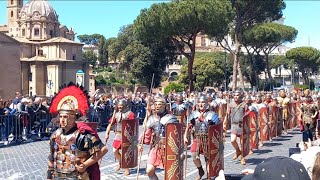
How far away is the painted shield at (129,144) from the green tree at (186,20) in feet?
99.6

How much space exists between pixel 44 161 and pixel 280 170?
10.7 metres

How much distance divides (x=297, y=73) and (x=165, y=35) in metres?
64.6

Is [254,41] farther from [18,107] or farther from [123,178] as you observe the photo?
[123,178]

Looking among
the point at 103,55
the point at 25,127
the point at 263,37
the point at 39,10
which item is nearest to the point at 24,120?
the point at 25,127

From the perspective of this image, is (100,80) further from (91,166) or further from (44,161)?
(91,166)

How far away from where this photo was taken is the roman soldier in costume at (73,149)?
5539 mm

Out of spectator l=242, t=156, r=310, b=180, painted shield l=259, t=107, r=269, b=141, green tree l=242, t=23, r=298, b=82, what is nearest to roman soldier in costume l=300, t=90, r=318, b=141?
painted shield l=259, t=107, r=269, b=141

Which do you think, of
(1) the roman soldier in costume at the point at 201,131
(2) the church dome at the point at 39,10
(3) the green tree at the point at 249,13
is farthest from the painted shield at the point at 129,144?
(2) the church dome at the point at 39,10

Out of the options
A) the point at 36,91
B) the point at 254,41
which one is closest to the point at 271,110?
the point at 254,41

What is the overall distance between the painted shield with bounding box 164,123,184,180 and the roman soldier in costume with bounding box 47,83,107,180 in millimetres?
2607

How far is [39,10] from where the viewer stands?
8694 cm

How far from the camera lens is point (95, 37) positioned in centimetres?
15738

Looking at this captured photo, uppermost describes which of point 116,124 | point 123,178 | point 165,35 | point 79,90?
point 165,35

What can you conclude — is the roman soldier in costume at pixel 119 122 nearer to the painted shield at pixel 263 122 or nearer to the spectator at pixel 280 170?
the painted shield at pixel 263 122
